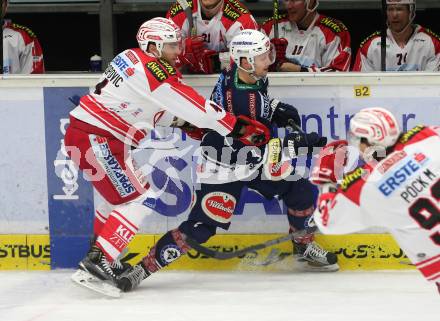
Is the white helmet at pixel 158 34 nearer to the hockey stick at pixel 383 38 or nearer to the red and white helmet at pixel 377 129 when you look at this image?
the hockey stick at pixel 383 38

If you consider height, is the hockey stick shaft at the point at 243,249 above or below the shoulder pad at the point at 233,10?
below

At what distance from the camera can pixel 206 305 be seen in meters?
5.12

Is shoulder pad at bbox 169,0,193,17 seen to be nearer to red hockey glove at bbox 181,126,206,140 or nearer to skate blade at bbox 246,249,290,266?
red hockey glove at bbox 181,126,206,140

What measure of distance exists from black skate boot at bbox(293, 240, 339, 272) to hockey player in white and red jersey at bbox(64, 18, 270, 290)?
2.12 ft

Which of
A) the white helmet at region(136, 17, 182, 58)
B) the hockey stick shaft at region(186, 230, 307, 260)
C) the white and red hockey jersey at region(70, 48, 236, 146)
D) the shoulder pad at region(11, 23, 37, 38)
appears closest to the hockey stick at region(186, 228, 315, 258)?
the hockey stick shaft at region(186, 230, 307, 260)

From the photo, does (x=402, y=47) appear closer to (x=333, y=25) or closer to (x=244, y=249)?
(x=333, y=25)

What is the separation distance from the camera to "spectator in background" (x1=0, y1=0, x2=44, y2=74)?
21.2 feet

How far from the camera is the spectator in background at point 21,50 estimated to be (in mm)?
6469

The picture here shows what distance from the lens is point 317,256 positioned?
5.64 meters

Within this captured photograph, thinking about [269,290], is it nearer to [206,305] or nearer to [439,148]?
[206,305]

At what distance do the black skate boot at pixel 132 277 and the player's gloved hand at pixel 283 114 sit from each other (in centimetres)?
101

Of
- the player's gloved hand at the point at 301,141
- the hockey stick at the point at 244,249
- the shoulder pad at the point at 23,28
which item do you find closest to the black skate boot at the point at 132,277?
the hockey stick at the point at 244,249

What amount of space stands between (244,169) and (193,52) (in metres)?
0.68

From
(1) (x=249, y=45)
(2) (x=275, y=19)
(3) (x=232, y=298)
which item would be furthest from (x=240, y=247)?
(2) (x=275, y=19)
